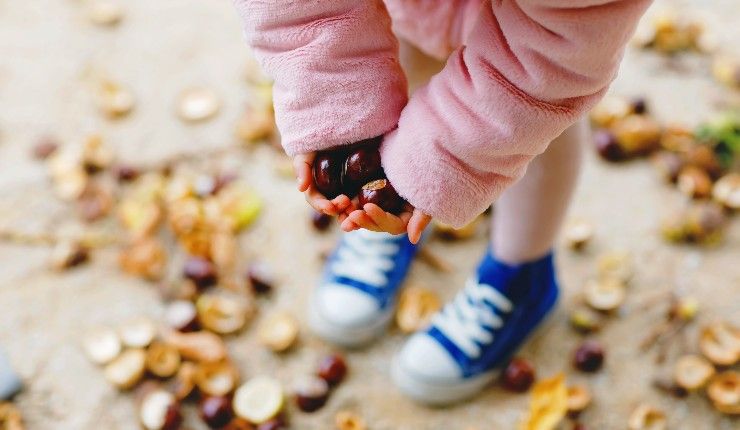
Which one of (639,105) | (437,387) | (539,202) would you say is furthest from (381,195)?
(639,105)

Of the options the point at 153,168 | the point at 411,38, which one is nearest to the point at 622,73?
the point at 411,38

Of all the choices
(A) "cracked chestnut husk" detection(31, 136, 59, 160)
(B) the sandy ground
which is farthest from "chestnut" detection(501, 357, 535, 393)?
(A) "cracked chestnut husk" detection(31, 136, 59, 160)

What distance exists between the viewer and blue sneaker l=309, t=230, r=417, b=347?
3.18 ft

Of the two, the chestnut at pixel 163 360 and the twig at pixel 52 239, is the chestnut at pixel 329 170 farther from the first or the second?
the twig at pixel 52 239

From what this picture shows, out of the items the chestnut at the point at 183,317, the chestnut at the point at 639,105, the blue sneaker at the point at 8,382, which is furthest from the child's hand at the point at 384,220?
the chestnut at the point at 639,105

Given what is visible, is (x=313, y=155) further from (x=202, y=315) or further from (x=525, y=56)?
(x=202, y=315)

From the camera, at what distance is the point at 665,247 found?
3.53 feet

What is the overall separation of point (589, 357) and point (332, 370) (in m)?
0.32

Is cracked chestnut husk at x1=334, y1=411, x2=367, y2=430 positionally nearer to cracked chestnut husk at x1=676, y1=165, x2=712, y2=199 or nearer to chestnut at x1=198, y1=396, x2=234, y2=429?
chestnut at x1=198, y1=396, x2=234, y2=429

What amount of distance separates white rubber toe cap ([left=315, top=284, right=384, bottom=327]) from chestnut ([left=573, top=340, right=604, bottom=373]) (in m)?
0.25

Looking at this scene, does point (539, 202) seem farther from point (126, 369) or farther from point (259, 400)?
point (126, 369)

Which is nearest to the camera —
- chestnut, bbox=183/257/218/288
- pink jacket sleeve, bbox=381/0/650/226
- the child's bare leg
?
pink jacket sleeve, bbox=381/0/650/226

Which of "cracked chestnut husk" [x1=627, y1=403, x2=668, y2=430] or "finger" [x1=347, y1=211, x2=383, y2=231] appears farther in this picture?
"cracked chestnut husk" [x1=627, y1=403, x2=668, y2=430]

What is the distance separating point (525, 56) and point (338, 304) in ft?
1.62
